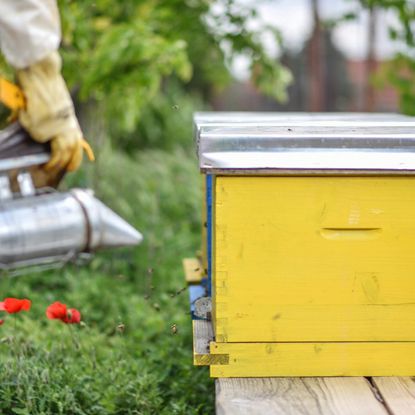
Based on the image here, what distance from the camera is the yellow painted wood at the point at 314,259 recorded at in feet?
6.30

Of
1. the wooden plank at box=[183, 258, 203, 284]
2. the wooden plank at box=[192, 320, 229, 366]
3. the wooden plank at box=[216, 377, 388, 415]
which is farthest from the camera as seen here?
the wooden plank at box=[183, 258, 203, 284]

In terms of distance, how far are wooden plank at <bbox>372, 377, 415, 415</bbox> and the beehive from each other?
26 mm

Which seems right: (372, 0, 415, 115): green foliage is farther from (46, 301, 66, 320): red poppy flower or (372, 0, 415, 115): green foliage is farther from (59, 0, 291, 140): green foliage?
(46, 301, 66, 320): red poppy flower

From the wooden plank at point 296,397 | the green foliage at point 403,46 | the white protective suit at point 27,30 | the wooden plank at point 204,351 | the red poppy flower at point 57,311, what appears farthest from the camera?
the green foliage at point 403,46

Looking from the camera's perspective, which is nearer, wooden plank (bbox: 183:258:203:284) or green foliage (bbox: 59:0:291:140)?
wooden plank (bbox: 183:258:203:284)

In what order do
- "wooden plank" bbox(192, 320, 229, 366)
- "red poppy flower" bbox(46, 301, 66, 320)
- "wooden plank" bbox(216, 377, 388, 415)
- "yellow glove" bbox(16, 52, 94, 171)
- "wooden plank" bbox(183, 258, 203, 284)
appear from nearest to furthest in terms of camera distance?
1. "wooden plank" bbox(216, 377, 388, 415)
2. "wooden plank" bbox(192, 320, 229, 366)
3. "red poppy flower" bbox(46, 301, 66, 320)
4. "wooden plank" bbox(183, 258, 203, 284)
5. "yellow glove" bbox(16, 52, 94, 171)

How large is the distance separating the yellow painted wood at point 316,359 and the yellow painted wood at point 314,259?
0.02 m

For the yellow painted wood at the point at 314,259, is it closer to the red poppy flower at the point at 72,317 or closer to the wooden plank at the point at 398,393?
the wooden plank at the point at 398,393

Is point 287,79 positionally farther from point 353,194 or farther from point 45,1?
point 353,194

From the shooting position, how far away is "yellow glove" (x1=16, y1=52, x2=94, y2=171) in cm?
303

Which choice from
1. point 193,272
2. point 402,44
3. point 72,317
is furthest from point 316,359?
point 402,44

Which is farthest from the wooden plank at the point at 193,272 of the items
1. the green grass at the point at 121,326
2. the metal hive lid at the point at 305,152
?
the metal hive lid at the point at 305,152

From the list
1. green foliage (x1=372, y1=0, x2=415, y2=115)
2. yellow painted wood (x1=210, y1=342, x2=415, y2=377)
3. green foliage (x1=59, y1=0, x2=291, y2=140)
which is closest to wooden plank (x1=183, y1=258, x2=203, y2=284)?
yellow painted wood (x1=210, y1=342, x2=415, y2=377)

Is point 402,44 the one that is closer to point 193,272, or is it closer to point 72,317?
point 193,272
